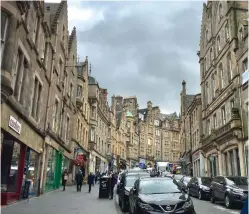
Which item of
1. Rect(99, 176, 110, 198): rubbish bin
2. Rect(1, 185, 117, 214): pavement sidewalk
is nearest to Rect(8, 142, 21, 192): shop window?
Rect(1, 185, 117, 214): pavement sidewalk

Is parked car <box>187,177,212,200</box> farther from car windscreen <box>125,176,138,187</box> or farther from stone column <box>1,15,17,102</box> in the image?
stone column <box>1,15,17,102</box>

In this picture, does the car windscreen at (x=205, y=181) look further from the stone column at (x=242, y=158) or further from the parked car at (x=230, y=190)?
the stone column at (x=242, y=158)

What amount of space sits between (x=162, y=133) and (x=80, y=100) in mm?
75185

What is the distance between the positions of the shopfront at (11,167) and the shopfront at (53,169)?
5544 millimetres

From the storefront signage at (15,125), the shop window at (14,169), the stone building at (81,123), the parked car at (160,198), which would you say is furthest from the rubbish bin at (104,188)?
the stone building at (81,123)

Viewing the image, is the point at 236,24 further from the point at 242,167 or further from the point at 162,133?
the point at 162,133

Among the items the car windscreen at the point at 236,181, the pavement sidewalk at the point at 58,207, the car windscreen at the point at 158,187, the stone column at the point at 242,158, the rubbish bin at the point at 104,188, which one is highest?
the stone column at the point at 242,158

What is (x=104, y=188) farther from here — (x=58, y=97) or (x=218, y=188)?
(x=58, y=97)

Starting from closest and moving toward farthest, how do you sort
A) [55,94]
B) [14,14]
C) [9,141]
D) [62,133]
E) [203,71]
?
[14,14] → [9,141] → [55,94] → [62,133] → [203,71]

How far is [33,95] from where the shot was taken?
1842cm

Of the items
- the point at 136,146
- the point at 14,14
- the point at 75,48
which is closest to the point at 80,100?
the point at 75,48

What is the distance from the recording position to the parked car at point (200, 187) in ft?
66.1

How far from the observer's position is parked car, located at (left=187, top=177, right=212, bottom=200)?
66.1 ft

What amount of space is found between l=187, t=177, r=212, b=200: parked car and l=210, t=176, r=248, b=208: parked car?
1865mm
